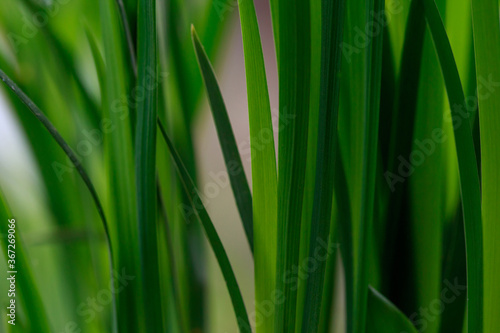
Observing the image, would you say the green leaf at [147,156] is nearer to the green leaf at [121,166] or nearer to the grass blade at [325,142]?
the green leaf at [121,166]

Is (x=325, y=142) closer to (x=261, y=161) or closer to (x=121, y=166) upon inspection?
(x=261, y=161)

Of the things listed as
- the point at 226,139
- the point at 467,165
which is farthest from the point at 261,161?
the point at 467,165

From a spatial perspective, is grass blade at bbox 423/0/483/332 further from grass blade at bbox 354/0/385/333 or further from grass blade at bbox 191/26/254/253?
grass blade at bbox 191/26/254/253

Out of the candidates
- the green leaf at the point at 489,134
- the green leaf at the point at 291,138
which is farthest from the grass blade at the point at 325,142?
the green leaf at the point at 489,134

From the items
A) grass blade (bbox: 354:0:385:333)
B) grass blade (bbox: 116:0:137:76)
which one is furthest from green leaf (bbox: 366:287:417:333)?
grass blade (bbox: 116:0:137:76)

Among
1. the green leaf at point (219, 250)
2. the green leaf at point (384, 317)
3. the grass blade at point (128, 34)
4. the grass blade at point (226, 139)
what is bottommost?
the green leaf at point (384, 317)
